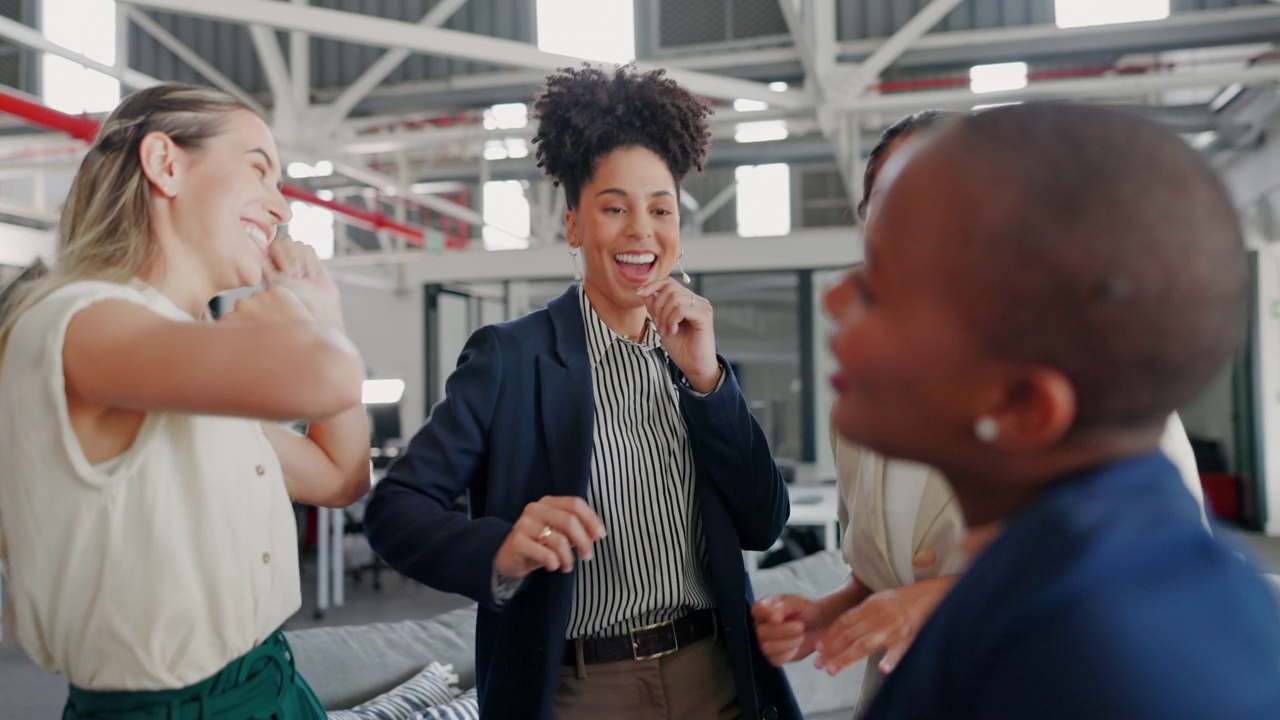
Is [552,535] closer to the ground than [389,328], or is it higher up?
closer to the ground

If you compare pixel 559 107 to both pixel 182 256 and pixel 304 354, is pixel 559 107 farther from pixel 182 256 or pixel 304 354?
pixel 304 354

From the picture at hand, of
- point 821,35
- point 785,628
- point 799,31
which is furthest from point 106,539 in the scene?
point 821,35

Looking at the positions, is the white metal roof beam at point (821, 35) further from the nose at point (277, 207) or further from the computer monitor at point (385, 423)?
the nose at point (277, 207)

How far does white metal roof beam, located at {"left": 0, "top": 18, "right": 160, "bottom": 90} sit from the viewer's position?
20.5 feet

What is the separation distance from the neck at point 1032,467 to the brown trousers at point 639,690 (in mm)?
1028

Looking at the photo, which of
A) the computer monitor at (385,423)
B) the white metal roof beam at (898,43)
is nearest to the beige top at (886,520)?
the white metal roof beam at (898,43)

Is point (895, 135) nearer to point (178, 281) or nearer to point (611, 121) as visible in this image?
point (611, 121)

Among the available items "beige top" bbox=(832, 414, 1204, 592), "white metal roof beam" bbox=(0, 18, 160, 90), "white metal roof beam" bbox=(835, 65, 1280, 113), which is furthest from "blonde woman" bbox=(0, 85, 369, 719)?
"white metal roof beam" bbox=(835, 65, 1280, 113)

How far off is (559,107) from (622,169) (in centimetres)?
18

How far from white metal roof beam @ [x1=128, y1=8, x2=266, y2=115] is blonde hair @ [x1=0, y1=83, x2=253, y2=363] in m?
8.51

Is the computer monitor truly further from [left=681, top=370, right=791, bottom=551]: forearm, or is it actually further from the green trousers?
the green trousers

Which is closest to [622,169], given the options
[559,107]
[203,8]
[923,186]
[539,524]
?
[559,107]

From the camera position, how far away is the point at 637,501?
161 centimetres

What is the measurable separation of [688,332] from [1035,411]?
3.32ft
